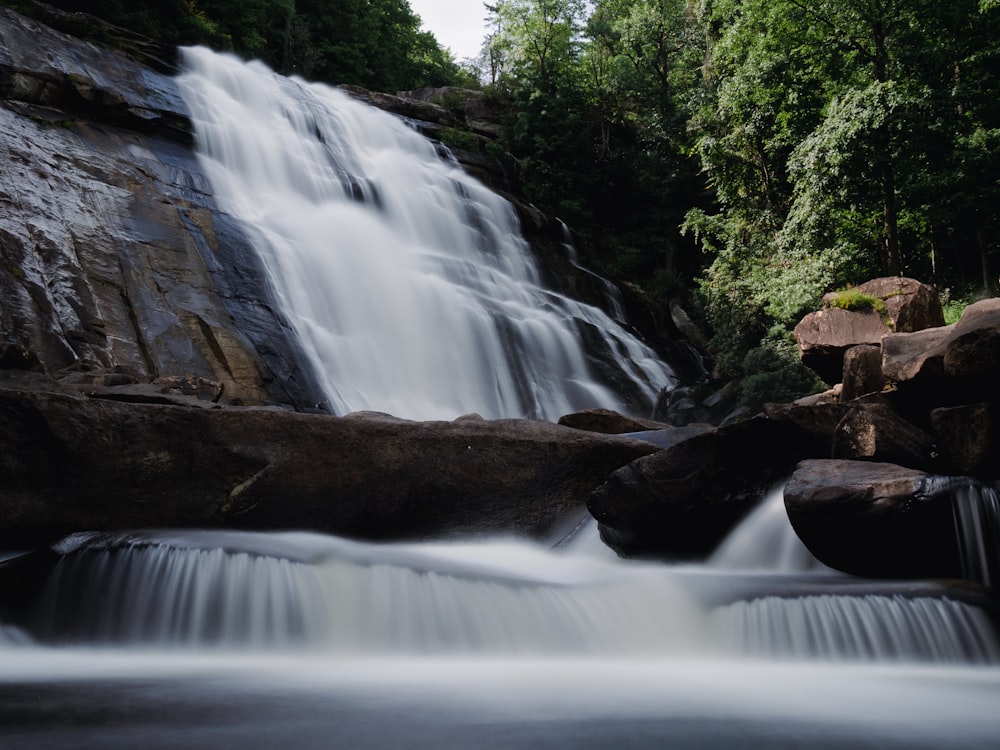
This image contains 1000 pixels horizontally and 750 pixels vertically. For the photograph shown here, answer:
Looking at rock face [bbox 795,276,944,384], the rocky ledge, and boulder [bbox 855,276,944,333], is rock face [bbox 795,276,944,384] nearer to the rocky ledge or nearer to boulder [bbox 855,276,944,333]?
boulder [bbox 855,276,944,333]

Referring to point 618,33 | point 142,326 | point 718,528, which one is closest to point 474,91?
point 618,33

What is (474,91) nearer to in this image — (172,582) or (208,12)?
(208,12)

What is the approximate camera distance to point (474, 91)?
105 ft

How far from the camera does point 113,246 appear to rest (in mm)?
11852

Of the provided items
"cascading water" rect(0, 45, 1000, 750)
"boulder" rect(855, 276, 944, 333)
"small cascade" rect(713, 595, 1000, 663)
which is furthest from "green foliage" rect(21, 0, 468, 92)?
"small cascade" rect(713, 595, 1000, 663)

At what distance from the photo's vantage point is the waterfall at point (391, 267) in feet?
46.8

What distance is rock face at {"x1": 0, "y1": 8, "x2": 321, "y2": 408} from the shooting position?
10062 mm

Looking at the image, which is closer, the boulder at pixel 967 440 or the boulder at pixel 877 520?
the boulder at pixel 877 520

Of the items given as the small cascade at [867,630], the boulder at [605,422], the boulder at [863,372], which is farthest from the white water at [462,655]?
the boulder at [863,372]

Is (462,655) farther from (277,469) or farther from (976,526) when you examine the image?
(976,526)

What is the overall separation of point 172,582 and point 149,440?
1.36m

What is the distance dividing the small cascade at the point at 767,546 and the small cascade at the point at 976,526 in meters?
1.05

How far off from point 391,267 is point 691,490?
11.3 metres

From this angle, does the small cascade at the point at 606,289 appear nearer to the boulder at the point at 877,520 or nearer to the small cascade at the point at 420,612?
the boulder at the point at 877,520
